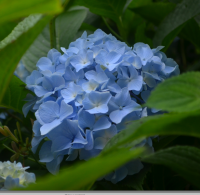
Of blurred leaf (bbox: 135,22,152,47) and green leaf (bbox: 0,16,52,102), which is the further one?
blurred leaf (bbox: 135,22,152,47)

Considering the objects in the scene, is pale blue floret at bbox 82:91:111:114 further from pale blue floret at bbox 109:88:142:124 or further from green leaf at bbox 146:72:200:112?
green leaf at bbox 146:72:200:112

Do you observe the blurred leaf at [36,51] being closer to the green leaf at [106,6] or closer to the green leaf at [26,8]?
the green leaf at [106,6]

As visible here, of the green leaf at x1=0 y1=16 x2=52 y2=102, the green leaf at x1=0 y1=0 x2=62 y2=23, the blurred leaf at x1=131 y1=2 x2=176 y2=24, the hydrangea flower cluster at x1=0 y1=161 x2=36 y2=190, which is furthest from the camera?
the blurred leaf at x1=131 y1=2 x2=176 y2=24

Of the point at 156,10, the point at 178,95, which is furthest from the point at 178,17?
the point at 178,95

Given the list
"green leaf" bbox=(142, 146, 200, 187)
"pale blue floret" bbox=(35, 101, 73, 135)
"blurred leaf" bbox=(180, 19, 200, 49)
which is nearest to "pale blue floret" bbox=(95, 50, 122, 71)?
"pale blue floret" bbox=(35, 101, 73, 135)

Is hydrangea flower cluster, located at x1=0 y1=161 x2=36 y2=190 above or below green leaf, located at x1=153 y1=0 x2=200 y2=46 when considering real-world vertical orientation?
below

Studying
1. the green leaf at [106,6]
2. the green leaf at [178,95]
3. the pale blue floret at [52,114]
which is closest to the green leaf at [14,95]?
the pale blue floret at [52,114]

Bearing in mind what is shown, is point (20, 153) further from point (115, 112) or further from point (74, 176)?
point (74, 176)

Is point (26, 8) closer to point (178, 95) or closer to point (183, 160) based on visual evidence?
point (178, 95)
